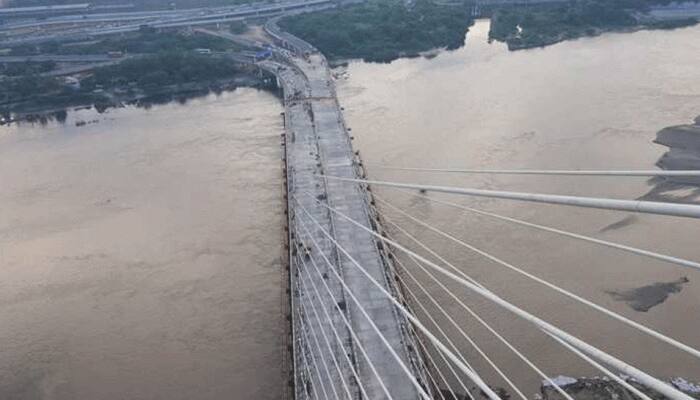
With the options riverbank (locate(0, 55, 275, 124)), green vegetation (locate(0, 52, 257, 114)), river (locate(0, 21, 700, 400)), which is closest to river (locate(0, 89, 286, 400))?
river (locate(0, 21, 700, 400))

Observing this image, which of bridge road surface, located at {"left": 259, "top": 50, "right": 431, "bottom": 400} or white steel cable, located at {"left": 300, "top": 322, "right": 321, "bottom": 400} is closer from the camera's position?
white steel cable, located at {"left": 300, "top": 322, "right": 321, "bottom": 400}

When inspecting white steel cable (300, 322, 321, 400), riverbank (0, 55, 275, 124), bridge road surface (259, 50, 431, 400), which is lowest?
white steel cable (300, 322, 321, 400)

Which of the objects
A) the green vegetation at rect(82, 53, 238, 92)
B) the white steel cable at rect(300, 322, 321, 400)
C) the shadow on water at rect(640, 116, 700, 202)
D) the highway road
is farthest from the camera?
the highway road

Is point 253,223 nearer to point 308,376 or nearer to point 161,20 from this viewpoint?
point 308,376

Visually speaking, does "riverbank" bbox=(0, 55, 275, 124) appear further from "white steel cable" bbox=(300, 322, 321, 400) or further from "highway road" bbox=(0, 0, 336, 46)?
"white steel cable" bbox=(300, 322, 321, 400)

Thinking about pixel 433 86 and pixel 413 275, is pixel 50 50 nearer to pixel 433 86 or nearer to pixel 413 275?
pixel 433 86

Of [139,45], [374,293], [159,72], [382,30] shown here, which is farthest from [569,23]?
[374,293]

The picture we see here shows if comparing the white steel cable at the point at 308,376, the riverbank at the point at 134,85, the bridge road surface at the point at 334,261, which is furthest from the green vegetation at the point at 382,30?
the white steel cable at the point at 308,376

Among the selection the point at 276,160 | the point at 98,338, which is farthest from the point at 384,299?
the point at 276,160
